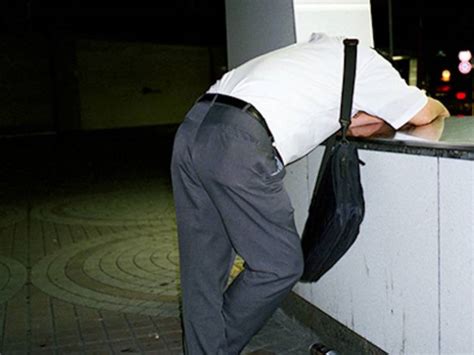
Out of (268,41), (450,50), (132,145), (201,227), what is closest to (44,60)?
(132,145)

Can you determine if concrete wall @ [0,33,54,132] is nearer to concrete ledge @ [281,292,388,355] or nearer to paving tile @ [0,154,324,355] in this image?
paving tile @ [0,154,324,355]

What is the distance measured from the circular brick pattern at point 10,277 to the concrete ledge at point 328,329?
7.70 feet

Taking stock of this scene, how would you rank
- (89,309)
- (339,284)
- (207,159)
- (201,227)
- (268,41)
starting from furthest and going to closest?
1. (89,309)
2. (268,41)
3. (339,284)
4. (201,227)
5. (207,159)

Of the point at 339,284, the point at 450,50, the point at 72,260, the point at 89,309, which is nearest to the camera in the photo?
the point at 339,284

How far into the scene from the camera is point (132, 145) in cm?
1848

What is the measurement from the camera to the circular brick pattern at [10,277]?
508 centimetres

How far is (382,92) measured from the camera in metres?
2.82

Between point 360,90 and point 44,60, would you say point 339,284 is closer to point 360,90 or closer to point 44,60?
point 360,90

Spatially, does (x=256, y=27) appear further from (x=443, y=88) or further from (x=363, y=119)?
(x=443, y=88)

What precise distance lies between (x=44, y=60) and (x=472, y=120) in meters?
20.9

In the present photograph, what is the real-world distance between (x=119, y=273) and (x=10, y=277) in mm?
989

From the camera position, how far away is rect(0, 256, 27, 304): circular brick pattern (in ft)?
16.7

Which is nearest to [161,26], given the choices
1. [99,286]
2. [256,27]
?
[99,286]

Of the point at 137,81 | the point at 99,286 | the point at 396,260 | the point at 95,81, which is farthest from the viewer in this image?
the point at 137,81
